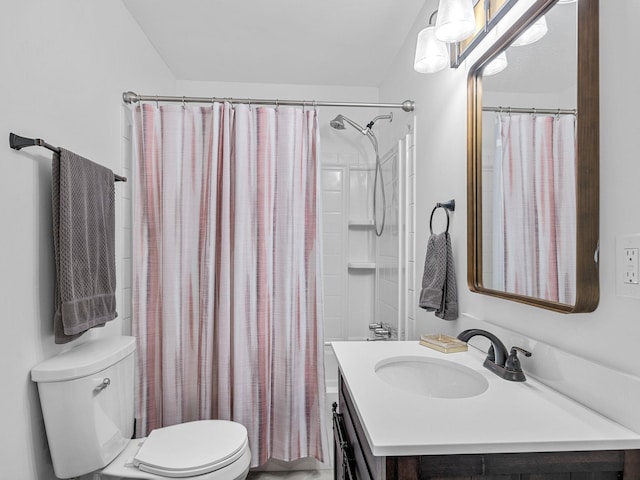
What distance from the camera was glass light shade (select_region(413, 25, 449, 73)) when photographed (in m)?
1.45

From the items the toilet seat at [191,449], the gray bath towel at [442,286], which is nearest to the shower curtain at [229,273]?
the toilet seat at [191,449]

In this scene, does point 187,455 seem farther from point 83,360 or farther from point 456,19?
point 456,19

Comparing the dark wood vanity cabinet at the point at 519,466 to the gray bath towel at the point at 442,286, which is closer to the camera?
the dark wood vanity cabinet at the point at 519,466

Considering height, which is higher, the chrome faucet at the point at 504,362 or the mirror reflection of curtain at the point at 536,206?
the mirror reflection of curtain at the point at 536,206

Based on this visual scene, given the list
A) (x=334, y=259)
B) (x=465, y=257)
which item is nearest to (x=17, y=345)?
(x=465, y=257)

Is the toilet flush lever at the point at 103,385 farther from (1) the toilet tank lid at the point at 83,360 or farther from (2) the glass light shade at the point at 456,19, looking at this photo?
(2) the glass light shade at the point at 456,19

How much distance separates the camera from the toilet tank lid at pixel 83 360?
A: 1244 mm

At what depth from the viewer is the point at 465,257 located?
1521 millimetres

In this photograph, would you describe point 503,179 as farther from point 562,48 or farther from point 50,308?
point 50,308

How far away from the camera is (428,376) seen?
1280 mm

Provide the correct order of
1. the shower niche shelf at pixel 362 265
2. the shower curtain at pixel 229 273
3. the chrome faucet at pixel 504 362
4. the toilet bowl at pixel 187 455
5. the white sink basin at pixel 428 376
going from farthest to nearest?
the shower niche shelf at pixel 362 265
the shower curtain at pixel 229 273
the toilet bowl at pixel 187 455
the white sink basin at pixel 428 376
the chrome faucet at pixel 504 362

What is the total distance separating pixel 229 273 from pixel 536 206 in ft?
4.62

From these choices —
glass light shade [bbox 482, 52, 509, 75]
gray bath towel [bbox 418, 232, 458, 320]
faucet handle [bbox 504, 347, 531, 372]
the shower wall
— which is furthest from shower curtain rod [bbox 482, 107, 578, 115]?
the shower wall

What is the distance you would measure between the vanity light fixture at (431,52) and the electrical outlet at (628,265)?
3.14 feet
